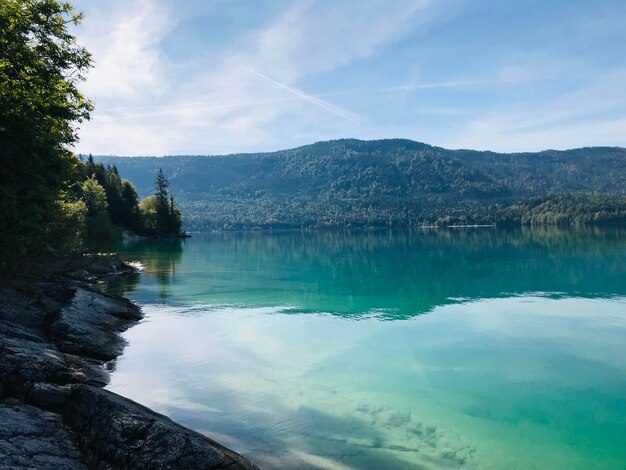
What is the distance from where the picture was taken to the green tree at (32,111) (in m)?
21.0

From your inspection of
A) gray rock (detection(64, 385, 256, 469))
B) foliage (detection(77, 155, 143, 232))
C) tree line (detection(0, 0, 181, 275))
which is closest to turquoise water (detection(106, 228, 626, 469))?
gray rock (detection(64, 385, 256, 469))

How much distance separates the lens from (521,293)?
45719 millimetres

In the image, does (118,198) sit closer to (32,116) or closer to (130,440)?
(32,116)

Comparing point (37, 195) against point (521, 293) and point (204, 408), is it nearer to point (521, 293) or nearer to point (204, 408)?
point (204, 408)

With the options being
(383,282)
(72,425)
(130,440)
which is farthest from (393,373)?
(383,282)

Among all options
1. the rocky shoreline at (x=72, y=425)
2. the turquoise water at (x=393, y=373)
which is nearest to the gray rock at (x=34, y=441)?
the rocky shoreline at (x=72, y=425)

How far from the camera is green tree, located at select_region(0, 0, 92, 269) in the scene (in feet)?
69.1

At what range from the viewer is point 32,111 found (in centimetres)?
2170

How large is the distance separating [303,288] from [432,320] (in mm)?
20508

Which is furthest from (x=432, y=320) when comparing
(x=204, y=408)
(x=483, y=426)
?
(x=204, y=408)

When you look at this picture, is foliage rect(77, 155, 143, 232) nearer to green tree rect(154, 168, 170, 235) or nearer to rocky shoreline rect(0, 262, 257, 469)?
green tree rect(154, 168, 170, 235)

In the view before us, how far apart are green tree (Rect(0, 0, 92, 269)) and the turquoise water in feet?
30.4

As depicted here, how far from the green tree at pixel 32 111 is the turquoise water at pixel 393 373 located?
926cm

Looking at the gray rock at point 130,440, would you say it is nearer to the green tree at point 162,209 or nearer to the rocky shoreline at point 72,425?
the rocky shoreline at point 72,425
